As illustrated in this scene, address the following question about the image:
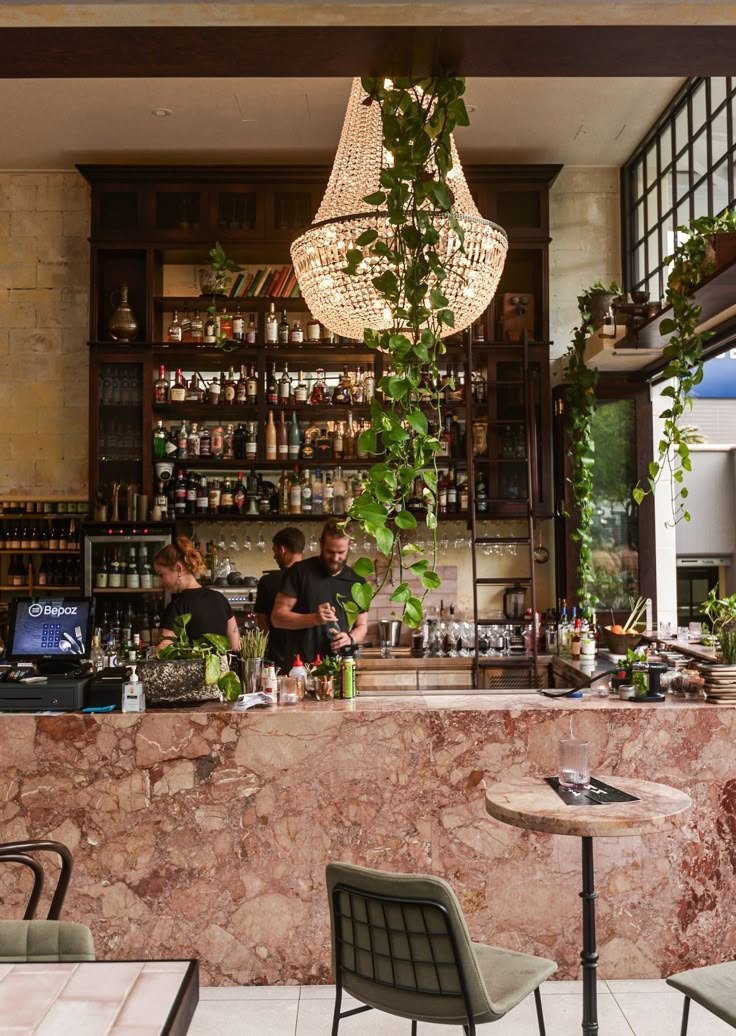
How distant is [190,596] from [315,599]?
0.71m

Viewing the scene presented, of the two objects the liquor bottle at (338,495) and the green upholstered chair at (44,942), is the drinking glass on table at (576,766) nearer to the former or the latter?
the green upholstered chair at (44,942)

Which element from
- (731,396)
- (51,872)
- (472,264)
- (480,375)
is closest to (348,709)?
(51,872)

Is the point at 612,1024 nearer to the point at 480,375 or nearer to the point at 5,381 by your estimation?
the point at 480,375

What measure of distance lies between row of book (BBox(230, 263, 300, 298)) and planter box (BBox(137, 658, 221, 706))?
12.1 feet

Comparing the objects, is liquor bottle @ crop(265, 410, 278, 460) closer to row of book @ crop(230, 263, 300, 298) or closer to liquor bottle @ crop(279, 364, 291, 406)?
liquor bottle @ crop(279, 364, 291, 406)

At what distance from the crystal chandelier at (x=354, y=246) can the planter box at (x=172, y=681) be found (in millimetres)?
1493

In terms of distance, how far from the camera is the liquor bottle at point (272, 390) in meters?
6.88

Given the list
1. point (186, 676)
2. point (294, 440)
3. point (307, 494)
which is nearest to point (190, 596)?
point (186, 676)

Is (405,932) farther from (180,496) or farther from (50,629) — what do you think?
(180,496)

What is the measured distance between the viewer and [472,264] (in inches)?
147

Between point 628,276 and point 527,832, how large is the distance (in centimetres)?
477

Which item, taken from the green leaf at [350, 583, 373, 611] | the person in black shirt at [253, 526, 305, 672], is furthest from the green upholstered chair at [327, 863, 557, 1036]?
the person in black shirt at [253, 526, 305, 672]

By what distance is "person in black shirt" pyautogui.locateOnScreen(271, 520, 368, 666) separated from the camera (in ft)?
16.9

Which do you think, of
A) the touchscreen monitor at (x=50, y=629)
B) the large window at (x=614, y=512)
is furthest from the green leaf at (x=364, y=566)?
the large window at (x=614, y=512)
